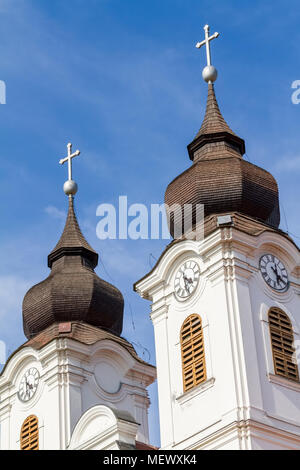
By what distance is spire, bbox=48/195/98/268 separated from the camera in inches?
1400

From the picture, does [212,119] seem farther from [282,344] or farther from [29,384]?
[29,384]

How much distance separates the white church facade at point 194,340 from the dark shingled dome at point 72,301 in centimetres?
3

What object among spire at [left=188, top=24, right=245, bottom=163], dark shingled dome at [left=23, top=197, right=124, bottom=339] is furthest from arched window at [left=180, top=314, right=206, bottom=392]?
dark shingled dome at [left=23, top=197, right=124, bottom=339]

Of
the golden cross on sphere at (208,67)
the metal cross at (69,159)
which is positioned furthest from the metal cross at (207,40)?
the metal cross at (69,159)

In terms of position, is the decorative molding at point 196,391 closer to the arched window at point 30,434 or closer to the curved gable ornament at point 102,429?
the curved gable ornament at point 102,429

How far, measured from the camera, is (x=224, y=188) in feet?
97.7

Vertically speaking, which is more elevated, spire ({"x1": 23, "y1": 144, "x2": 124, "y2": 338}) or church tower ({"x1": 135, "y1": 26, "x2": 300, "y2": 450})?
spire ({"x1": 23, "y1": 144, "x2": 124, "y2": 338})

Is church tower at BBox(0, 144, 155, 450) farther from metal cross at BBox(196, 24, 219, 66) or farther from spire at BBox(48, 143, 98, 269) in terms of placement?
metal cross at BBox(196, 24, 219, 66)

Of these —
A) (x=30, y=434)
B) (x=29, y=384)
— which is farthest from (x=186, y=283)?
(x=30, y=434)

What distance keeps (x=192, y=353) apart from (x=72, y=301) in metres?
6.51

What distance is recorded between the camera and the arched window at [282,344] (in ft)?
91.5

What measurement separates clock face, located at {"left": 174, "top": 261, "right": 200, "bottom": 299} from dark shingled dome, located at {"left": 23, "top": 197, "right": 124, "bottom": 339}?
5.28 meters
